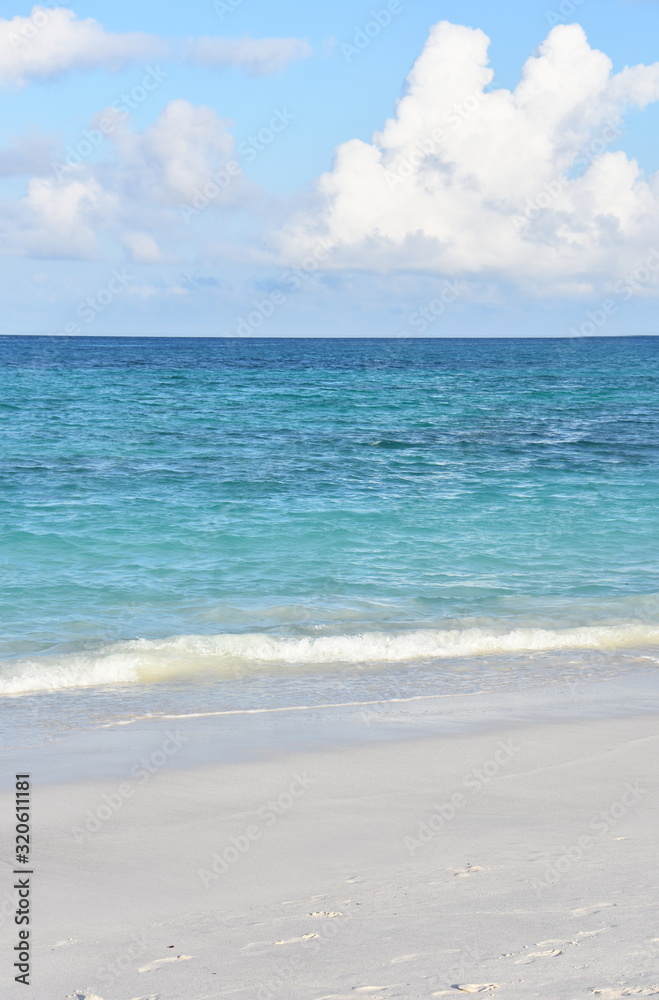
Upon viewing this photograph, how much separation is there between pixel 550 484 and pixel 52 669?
1417cm

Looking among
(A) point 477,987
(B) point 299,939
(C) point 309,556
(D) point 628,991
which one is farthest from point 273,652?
(D) point 628,991

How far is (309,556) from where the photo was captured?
547 inches

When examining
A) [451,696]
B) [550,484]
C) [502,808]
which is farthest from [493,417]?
[502,808]

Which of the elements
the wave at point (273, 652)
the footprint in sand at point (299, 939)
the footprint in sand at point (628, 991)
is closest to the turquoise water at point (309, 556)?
the wave at point (273, 652)

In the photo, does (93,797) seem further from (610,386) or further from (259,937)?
(610,386)

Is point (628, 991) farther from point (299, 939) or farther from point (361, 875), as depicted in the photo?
point (361, 875)

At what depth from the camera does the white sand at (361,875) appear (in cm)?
386

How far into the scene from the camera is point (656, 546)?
583 inches

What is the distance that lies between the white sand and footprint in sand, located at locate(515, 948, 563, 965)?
2cm

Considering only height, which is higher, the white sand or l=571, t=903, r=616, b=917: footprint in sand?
l=571, t=903, r=616, b=917: footprint in sand

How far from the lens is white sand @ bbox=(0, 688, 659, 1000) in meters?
3.86

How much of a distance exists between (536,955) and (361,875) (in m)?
1.19

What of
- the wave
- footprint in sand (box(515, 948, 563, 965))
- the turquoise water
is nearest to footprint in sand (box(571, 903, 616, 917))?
footprint in sand (box(515, 948, 563, 965))

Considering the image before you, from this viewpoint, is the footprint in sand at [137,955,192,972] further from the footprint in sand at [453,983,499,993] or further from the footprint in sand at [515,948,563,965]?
the footprint in sand at [515,948,563,965]
